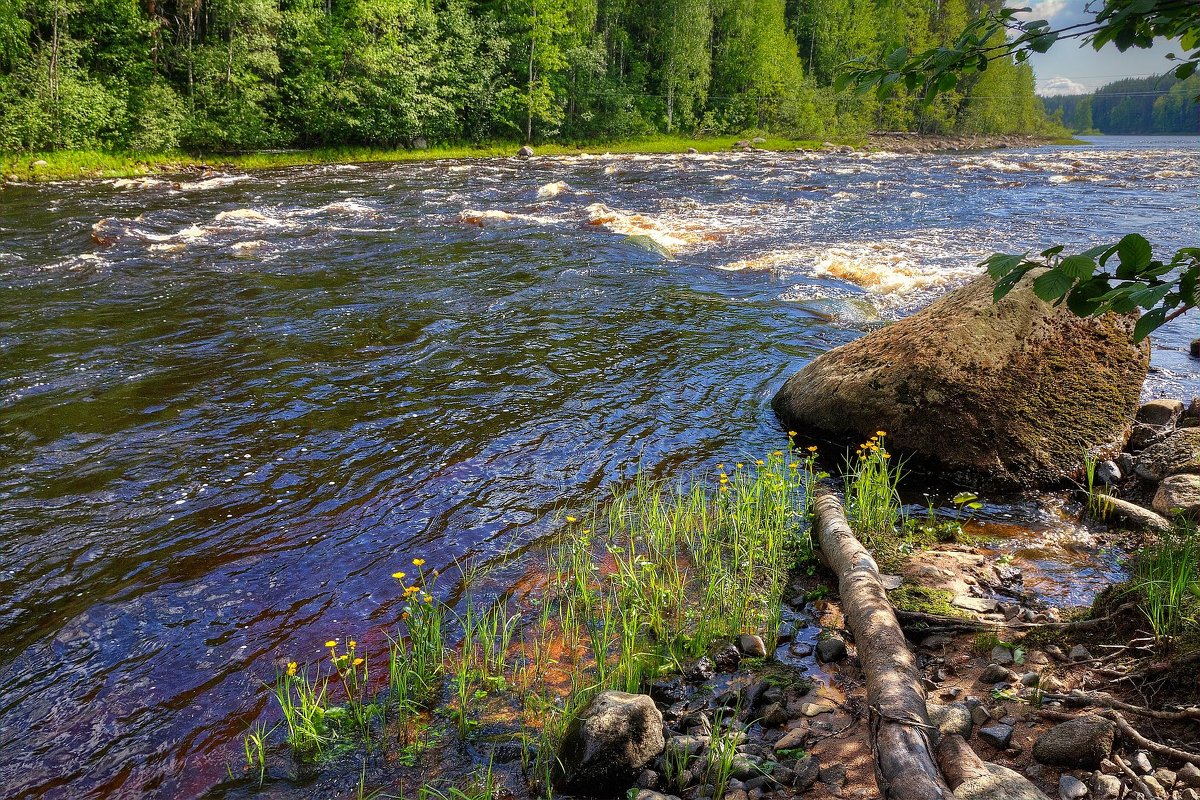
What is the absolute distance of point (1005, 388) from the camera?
6.58 metres

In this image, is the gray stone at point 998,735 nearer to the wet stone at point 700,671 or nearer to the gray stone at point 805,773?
the gray stone at point 805,773

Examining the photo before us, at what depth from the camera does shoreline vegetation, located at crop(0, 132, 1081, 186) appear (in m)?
24.3

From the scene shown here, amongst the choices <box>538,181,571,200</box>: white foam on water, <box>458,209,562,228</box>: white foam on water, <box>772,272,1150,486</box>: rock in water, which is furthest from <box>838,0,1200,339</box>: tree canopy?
<box>538,181,571,200</box>: white foam on water

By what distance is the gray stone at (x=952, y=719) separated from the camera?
3303 mm

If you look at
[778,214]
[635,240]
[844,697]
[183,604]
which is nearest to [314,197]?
[635,240]

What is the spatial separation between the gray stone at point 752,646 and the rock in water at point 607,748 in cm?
109

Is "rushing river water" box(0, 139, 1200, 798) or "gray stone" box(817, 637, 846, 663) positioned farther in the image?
"rushing river water" box(0, 139, 1200, 798)

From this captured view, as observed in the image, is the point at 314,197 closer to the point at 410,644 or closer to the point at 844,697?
the point at 410,644

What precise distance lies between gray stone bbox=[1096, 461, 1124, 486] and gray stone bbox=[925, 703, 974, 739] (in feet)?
13.1

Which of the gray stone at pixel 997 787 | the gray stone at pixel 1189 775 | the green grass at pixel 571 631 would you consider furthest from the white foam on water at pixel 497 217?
the gray stone at pixel 1189 775

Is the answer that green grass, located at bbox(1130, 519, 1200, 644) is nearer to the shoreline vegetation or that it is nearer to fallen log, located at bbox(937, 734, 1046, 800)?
fallen log, located at bbox(937, 734, 1046, 800)

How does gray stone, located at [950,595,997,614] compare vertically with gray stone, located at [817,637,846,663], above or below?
above

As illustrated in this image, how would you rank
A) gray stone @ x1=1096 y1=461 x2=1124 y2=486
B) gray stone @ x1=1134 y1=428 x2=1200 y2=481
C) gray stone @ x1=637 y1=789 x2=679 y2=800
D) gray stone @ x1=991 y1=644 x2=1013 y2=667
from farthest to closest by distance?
1. gray stone @ x1=1096 y1=461 x2=1124 y2=486
2. gray stone @ x1=1134 y1=428 x2=1200 y2=481
3. gray stone @ x1=991 y1=644 x2=1013 y2=667
4. gray stone @ x1=637 y1=789 x2=679 y2=800

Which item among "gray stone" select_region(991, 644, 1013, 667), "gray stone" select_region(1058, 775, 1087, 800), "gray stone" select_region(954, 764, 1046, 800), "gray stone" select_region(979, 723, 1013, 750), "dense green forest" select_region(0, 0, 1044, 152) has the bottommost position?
"gray stone" select_region(991, 644, 1013, 667)
